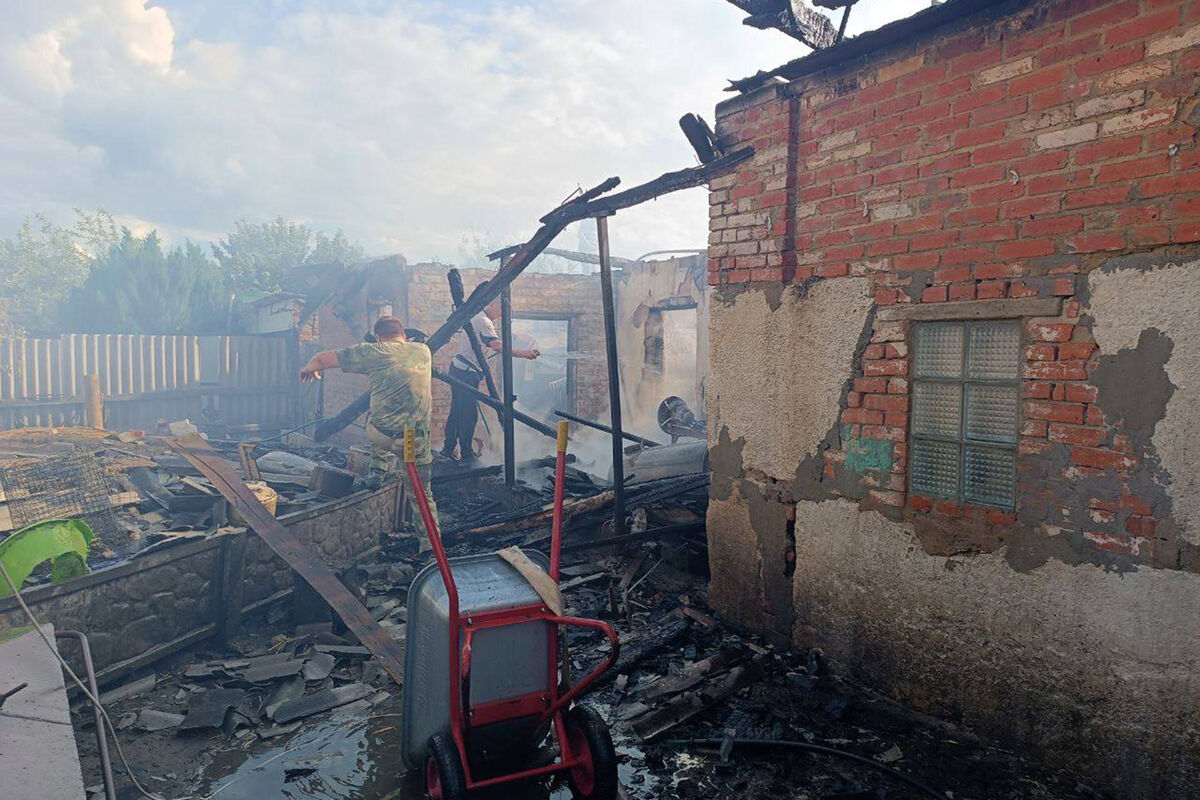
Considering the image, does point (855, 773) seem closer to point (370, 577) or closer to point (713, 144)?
point (713, 144)

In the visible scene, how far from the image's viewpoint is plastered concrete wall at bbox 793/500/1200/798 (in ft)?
9.30

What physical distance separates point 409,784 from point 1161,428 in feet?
12.7

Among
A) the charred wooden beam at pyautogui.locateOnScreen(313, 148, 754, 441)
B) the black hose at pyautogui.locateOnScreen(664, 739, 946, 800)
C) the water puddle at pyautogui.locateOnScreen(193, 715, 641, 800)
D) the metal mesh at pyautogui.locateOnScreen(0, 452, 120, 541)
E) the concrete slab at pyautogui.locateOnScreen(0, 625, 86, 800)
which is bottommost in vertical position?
the water puddle at pyautogui.locateOnScreen(193, 715, 641, 800)

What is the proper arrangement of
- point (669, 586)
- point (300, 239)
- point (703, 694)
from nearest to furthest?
1. point (703, 694)
2. point (669, 586)
3. point (300, 239)

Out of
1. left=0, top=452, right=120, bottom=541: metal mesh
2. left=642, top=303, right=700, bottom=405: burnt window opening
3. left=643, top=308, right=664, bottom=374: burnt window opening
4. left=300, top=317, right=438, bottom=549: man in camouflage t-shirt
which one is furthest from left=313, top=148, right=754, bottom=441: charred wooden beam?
left=643, top=308, right=664, bottom=374: burnt window opening

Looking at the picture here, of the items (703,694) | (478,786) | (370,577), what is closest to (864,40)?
(703,694)

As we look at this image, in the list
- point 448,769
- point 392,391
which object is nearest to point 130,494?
point 392,391

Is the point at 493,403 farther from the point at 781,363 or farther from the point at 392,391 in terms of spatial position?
the point at 781,363

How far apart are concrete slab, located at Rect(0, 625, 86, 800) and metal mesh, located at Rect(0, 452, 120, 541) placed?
2.72 metres

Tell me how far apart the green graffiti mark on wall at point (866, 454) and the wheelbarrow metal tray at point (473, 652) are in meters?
2.08

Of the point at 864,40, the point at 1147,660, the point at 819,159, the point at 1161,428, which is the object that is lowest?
the point at 1147,660

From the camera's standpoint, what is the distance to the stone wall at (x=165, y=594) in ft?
13.0

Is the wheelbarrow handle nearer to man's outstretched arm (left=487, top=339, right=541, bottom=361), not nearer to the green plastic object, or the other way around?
the green plastic object

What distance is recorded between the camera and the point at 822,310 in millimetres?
4027
